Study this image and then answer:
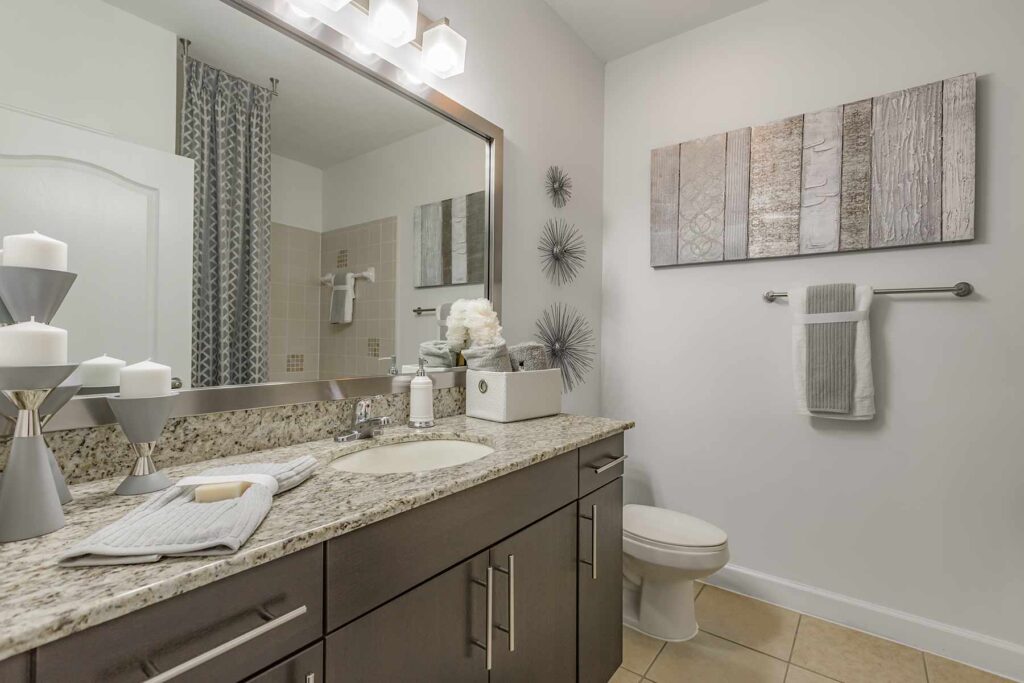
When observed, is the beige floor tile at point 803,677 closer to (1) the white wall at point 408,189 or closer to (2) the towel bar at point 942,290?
(2) the towel bar at point 942,290

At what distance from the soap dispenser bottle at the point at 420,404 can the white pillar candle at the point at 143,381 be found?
0.66m

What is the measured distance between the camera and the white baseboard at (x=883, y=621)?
5.20 ft

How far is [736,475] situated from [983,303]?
1.09 metres

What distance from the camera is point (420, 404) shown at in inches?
54.9

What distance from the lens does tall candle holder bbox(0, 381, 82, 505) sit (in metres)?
0.68

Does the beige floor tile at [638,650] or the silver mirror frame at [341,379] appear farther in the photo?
the beige floor tile at [638,650]

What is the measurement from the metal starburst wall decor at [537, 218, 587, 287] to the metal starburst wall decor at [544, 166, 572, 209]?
0.09 m

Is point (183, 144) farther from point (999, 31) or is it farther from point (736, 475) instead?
point (999, 31)

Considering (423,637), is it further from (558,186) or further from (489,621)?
(558,186)

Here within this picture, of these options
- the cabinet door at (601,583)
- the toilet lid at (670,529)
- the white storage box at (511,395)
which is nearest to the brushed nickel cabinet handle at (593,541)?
the cabinet door at (601,583)

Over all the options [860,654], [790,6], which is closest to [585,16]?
[790,6]

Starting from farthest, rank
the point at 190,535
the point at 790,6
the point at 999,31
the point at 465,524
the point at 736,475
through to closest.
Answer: the point at 736,475 < the point at 790,6 < the point at 999,31 < the point at 465,524 < the point at 190,535

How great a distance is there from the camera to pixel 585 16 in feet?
7.06

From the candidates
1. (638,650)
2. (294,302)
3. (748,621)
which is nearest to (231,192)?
(294,302)
